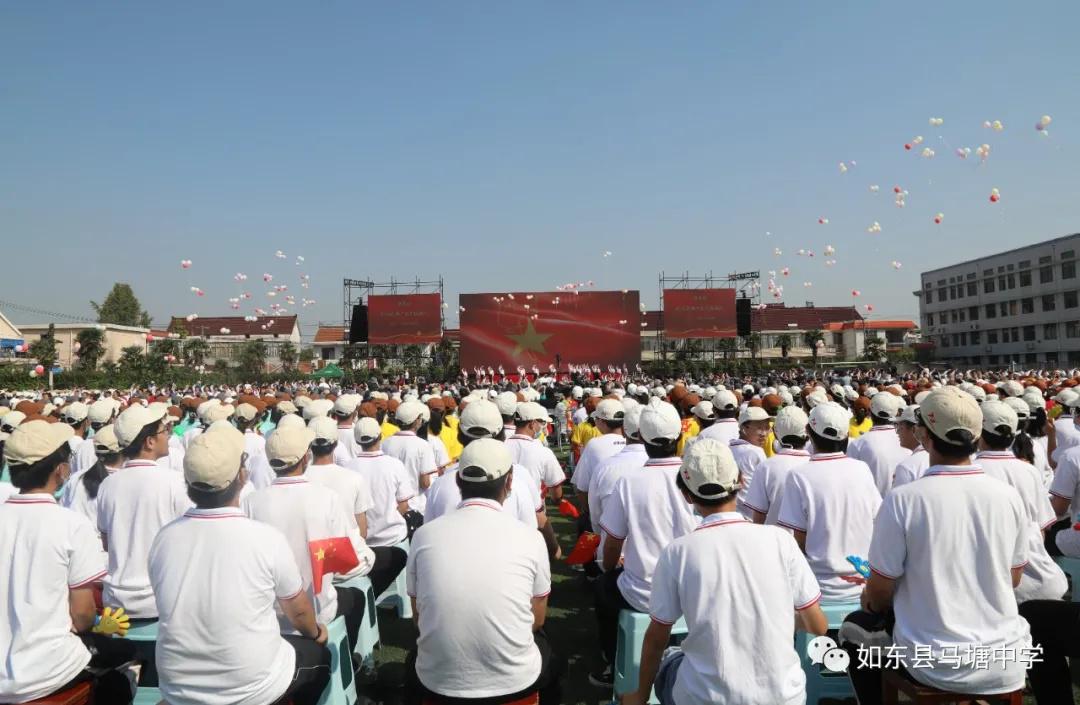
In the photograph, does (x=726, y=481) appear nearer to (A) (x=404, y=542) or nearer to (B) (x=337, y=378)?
(A) (x=404, y=542)

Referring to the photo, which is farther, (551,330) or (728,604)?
(551,330)

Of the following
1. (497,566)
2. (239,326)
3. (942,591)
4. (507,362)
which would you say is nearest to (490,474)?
(497,566)

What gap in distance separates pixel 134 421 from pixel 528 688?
2.71 metres

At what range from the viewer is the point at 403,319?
1261 inches

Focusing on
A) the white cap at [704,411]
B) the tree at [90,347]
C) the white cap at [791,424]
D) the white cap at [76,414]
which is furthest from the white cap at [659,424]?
the tree at [90,347]

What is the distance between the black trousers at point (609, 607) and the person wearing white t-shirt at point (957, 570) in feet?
4.46

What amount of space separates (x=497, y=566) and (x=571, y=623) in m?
2.78

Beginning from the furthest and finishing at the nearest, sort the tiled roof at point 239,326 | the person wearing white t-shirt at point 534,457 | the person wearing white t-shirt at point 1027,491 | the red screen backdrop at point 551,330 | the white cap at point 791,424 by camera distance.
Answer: the tiled roof at point 239,326, the red screen backdrop at point 551,330, the person wearing white t-shirt at point 534,457, the white cap at point 791,424, the person wearing white t-shirt at point 1027,491

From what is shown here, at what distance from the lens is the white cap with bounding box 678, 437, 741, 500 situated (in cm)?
215

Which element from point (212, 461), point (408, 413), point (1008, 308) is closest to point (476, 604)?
point (212, 461)

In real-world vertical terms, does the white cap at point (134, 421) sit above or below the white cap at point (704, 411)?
above

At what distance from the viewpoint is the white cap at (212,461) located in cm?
230

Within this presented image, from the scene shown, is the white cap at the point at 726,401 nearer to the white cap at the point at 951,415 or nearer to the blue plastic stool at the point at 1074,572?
the blue plastic stool at the point at 1074,572

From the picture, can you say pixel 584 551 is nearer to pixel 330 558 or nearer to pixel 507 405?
pixel 330 558
